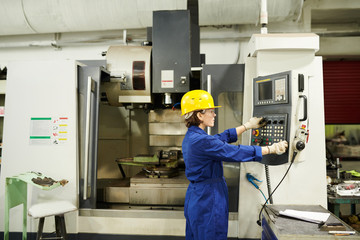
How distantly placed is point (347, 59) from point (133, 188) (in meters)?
3.60

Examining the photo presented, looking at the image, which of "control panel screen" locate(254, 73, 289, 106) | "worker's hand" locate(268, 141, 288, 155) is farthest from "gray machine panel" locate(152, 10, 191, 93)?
"worker's hand" locate(268, 141, 288, 155)

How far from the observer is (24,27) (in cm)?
339

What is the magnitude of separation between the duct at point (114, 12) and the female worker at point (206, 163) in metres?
1.64

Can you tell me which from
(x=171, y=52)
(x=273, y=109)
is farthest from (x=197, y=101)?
(x=171, y=52)

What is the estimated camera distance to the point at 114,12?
10.3ft

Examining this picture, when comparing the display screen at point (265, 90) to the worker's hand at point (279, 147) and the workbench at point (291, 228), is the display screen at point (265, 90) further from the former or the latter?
the workbench at point (291, 228)

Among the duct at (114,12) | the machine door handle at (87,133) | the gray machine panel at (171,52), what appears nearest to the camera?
the machine door handle at (87,133)

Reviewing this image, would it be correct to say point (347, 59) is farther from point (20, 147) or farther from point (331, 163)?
point (20, 147)

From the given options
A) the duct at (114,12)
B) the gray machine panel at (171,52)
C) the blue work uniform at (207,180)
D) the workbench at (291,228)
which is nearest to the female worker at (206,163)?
the blue work uniform at (207,180)

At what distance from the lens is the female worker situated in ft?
5.57

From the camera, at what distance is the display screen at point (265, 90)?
6.16 ft

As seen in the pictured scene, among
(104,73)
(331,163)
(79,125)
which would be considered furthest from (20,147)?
(331,163)

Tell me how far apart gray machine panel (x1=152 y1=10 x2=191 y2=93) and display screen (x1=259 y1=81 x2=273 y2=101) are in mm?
732

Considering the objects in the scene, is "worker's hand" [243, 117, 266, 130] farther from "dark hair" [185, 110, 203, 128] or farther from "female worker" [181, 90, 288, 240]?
"dark hair" [185, 110, 203, 128]
